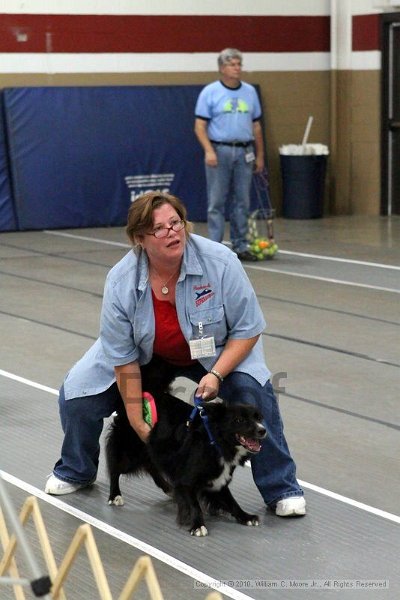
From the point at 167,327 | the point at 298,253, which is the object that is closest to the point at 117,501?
the point at 167,327

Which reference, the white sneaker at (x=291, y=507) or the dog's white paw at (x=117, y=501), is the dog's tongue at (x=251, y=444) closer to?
the white sneaker at (x=291, y=507)

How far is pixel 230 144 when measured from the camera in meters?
10.6

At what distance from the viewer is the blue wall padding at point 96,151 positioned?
1295cm

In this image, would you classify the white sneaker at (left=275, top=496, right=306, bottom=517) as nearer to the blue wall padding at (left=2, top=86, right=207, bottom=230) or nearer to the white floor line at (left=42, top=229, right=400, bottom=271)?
the white floor line at (left=42, top=229, right=400, bottom=271)

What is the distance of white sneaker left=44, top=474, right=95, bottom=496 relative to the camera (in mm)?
4562

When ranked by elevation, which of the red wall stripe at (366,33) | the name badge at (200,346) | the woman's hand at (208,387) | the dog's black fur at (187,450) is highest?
the red wall stripe at (366,33)

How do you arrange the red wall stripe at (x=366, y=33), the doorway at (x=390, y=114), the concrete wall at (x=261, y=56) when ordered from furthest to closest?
the red wall stripe at (x=366, y=33) → the doorway at (x=390, y=114) → the concrete wall at (x=261, y=56)

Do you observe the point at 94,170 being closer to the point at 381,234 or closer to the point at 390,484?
the point at 381,234

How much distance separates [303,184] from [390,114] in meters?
1.35

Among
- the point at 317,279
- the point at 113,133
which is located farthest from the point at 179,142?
the point at 317,279

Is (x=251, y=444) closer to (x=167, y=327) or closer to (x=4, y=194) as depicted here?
(x=167, y=327)

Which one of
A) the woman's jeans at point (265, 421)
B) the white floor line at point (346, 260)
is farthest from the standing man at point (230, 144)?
the woman's jeans at point (265, 421)

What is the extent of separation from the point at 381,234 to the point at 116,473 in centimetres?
856

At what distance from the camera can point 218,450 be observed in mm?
4047
